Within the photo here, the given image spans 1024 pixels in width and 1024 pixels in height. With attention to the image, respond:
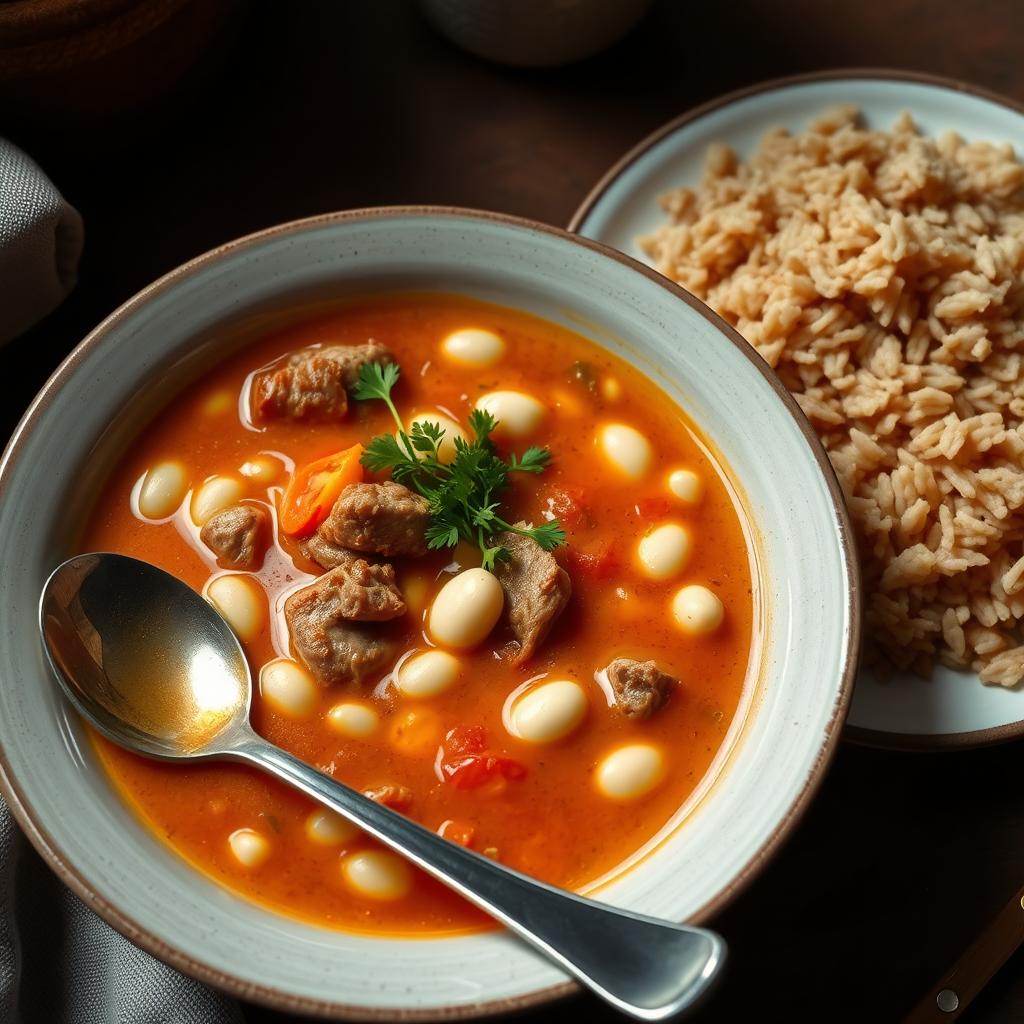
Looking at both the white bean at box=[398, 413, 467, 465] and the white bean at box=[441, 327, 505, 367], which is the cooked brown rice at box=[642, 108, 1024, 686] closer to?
the white bean at box=[441, 327, 505, 367]

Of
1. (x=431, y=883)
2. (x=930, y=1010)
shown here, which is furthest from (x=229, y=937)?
(x=930, y=1010)

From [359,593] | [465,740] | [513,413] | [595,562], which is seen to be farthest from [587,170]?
[465,740]

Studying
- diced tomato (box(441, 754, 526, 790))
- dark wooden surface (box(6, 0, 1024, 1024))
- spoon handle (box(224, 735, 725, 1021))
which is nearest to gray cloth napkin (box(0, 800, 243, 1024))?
dark wooden surface (box(6, 0, 1024, 1024))

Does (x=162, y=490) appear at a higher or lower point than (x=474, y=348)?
lower

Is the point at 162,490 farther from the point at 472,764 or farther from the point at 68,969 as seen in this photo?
the point at 68,969

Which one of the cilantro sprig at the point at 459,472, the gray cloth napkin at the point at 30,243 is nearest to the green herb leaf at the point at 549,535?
the cilantro sprig at the point at 459,472

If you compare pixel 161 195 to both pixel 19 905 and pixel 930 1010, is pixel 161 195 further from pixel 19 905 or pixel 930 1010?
pixel 930 1010

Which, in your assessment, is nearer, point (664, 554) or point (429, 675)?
point (429, 675)
